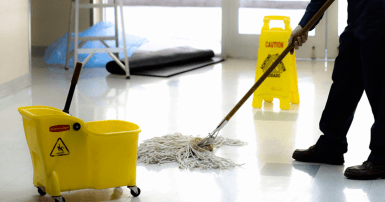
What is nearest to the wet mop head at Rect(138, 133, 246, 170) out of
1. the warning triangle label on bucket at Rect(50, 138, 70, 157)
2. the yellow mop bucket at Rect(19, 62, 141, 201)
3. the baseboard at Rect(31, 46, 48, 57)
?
the yellow mop bucket at Rect(19, 62, 141, 201)

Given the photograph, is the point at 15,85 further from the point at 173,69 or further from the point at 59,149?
the point at 59,149

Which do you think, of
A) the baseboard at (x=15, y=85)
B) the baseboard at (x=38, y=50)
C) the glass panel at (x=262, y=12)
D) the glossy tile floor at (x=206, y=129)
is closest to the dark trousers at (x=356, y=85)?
the glossy tile floor at (x=206, y=129)

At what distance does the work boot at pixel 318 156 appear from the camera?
82.2 inches

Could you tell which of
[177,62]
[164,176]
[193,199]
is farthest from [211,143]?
[177,62]

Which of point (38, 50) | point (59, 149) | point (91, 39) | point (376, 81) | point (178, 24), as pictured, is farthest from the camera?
point (178, 24)

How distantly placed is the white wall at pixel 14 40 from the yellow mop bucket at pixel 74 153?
2084 mm

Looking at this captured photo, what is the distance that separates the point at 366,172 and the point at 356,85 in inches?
14.0

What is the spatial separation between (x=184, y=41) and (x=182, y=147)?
15.5 feet

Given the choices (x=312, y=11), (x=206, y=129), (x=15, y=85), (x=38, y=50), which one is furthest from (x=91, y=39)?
(x=312, y=11)

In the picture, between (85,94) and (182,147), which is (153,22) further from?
(182,147)

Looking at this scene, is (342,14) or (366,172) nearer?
(366,172)

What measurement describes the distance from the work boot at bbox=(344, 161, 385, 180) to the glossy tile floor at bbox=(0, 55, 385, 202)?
0.03 meters

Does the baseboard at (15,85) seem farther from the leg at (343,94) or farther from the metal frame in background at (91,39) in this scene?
the leg at (343,94)

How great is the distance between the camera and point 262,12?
562 cm
